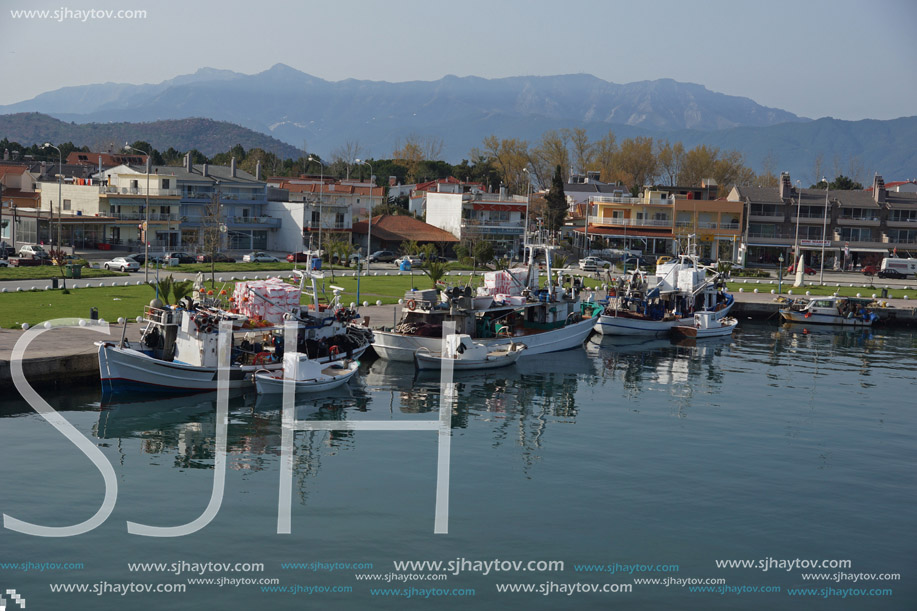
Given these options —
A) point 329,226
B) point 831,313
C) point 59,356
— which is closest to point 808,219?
point 831,313

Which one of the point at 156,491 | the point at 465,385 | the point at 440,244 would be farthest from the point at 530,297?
the point at 440,244

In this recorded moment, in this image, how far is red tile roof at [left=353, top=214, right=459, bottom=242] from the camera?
84625mm

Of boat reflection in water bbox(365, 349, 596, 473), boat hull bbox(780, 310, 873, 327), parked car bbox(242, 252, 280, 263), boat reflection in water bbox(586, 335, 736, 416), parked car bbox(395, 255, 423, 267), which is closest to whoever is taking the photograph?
boat reflection in water bbox(365, 349, 596, 473)

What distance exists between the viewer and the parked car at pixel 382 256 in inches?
3054

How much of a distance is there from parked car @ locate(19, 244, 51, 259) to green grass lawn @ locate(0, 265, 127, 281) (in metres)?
4.29

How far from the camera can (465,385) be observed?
3612cm

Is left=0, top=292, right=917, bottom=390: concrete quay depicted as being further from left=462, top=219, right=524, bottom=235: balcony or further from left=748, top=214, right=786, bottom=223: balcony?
left=748, top=214, right=786, bottom=223: balcony

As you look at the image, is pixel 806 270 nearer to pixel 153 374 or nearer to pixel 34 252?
pixel 34 252

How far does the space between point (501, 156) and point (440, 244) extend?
169 feet

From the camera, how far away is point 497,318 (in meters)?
42.8

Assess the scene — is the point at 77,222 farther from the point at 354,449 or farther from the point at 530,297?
the point at 354,449

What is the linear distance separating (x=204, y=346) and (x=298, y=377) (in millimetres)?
3413

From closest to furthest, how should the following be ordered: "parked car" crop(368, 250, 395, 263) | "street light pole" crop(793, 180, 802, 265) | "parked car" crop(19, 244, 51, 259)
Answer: "parked car" crop(19, 244, 51, 259) → "parked car" crop(368, 250, 395, 263) → "street light pole" crop(793, 180, 802, 265)

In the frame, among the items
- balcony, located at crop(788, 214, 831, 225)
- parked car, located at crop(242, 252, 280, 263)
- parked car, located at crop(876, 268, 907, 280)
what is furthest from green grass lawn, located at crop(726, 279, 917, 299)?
parked car, located at crop(242, 252, 280, 263)
